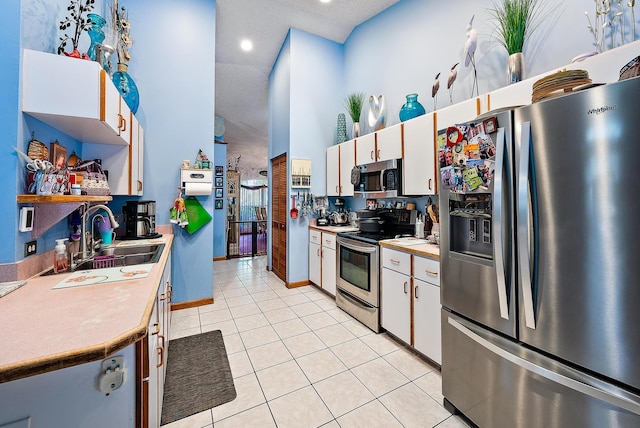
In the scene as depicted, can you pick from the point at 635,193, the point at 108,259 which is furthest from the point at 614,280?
the point at 108,259

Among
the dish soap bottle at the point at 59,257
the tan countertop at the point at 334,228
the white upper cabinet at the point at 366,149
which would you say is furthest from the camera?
the tan countertop at the point at 334,228

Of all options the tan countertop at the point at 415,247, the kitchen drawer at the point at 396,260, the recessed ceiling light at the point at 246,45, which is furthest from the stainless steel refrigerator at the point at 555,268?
the recessed ceiling light at the point at 246,45

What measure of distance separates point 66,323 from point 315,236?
3.07 metres

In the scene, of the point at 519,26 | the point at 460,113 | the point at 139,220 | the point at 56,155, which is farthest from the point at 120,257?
the point at 519,26

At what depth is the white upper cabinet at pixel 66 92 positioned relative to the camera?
4.35 feet

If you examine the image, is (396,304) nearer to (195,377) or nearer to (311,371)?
(311,371)

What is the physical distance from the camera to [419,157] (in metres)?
2.53

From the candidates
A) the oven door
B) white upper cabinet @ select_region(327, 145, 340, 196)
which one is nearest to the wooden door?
white upper cabinet @ select_region(327, 145, 340, 196)

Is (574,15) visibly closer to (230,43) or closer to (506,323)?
(506,323)

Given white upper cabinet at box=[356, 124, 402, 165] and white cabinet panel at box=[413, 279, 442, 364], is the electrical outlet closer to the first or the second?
white cabinet panel at box=[413, 279, 442, 364]

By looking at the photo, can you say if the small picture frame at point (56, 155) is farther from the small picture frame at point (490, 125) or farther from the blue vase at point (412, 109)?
the blue vase at point (412, 109)

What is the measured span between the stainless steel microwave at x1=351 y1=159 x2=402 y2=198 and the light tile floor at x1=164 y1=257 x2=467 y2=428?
1.47 m

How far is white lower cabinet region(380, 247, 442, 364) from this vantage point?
78.1 inches

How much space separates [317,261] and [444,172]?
2.49m
